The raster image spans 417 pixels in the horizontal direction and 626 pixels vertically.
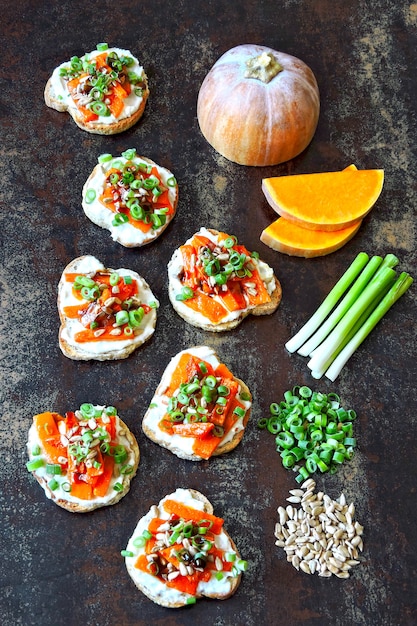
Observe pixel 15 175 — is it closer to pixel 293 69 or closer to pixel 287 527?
pixel 293 69

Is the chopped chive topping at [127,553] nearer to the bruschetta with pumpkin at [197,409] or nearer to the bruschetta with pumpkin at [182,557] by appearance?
the bruschetta with pumpkin at [182,557]

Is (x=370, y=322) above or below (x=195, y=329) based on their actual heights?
above

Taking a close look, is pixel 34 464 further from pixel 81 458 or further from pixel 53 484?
pixel 81 458

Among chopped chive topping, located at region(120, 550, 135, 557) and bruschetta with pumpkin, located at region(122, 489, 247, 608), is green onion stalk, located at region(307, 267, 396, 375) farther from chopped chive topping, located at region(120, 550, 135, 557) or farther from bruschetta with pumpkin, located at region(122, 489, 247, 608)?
chopped chive topping, located at region(120, 550, 135, 557)

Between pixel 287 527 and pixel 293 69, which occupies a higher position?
pixel 293 69

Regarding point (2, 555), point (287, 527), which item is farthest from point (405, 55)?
point (2, 555)

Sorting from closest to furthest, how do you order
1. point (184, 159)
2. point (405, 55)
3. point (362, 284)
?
point (362, 284), point (184, 159), point (405, 55)

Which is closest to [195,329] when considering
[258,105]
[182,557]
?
[182,557]
